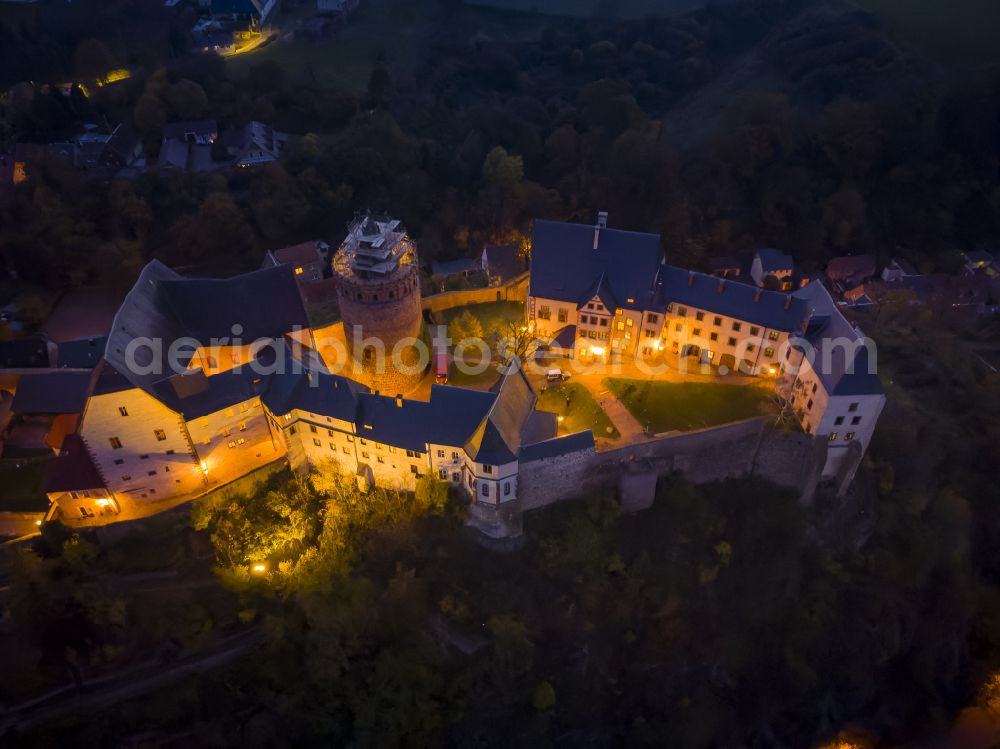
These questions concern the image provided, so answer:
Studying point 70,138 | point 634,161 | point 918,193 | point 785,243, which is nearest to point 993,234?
point 918,193

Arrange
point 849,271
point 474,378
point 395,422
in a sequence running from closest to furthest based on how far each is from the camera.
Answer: point 395,422
point 474,378
point 849,271

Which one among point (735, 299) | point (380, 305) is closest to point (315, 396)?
point (380, 305)

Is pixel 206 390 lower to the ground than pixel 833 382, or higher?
lower

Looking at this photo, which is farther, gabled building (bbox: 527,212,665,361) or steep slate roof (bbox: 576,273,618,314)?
gabled building (bbox: 527,212,665,361)

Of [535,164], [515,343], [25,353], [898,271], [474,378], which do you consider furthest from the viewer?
[535,164]

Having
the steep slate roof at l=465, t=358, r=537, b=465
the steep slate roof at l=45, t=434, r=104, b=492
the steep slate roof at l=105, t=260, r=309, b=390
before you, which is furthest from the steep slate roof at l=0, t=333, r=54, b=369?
the steep slate roof at l=465, t=358, r=537, b=465

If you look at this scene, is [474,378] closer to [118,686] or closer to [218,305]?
[218,305]

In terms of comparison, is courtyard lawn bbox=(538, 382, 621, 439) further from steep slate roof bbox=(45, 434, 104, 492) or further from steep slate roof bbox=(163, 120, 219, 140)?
steep slate roof bbox=(163, 120, 219, 140)
